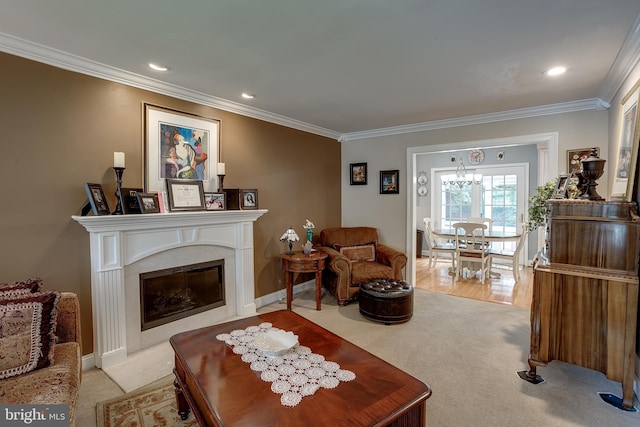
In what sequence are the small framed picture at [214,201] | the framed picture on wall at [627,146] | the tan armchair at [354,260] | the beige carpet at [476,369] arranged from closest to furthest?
1. the beige carpet at [476,369]
2. the framed picture on wall at [627,146]
3. the small framed picture at [214,201]
4. the tan armchair at [354,260]

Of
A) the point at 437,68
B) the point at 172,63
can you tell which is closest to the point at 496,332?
the point at 437,68

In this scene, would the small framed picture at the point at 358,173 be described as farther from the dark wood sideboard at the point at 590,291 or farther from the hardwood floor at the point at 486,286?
the dark wood sideboard at the point at 590,291

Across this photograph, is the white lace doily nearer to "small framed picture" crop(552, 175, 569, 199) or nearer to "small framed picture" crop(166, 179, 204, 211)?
"small framed picture" crop(166, 179, 204, 211)

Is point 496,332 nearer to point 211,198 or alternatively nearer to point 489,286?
point 489,286

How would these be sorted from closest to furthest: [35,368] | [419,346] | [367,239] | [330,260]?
1. [35,368]
2. [419,346]
3. [330,260]
4. [367,239]

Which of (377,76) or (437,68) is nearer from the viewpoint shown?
(437,68)

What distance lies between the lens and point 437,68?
8.48ft

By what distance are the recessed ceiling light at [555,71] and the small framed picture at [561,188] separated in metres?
0.88

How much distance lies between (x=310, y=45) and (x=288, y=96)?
1144 mm

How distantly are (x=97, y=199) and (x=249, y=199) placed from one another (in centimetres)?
150

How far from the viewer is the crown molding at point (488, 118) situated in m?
3.44

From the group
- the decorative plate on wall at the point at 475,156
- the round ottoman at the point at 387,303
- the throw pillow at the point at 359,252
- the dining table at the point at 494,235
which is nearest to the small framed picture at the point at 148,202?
the round ottoman at the point at 387,303

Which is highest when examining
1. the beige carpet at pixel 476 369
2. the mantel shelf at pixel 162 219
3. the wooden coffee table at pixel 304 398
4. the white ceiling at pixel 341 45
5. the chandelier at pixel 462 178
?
the white ceiling at pixel 341 45

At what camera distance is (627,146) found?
252cm
